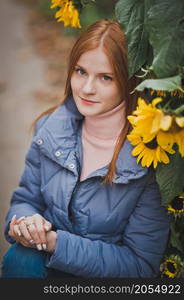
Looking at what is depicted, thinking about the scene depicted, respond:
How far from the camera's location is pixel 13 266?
1.83 metres

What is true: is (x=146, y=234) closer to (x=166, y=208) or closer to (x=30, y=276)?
(x=166, y=208)

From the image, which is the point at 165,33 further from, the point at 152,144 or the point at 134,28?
the point at 152,144

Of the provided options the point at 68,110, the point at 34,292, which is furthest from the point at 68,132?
the point at 34,292

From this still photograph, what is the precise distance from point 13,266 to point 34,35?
9.30 feet

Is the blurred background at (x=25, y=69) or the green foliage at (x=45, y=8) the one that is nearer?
the blurred background at (x=25, y=69)

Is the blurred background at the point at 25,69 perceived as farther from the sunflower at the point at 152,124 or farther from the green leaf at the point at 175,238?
the sunflower at the point at 152,124

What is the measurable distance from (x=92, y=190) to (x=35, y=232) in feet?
0.73

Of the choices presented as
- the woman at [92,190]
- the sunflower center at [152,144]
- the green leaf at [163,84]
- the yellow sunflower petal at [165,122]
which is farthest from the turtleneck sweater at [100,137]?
the yellow sunflower petal at [165,122]

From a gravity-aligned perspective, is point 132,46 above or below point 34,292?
above

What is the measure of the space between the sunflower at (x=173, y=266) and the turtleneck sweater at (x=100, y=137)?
1.37ft

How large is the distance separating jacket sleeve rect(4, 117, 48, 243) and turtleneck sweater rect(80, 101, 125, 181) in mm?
200

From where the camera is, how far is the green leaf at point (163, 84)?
1.24m

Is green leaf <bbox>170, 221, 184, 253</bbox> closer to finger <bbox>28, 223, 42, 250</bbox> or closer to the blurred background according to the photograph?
finger <bbox>28, 223, 42, 250</bbox>

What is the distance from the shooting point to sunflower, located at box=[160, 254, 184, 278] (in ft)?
6.12
